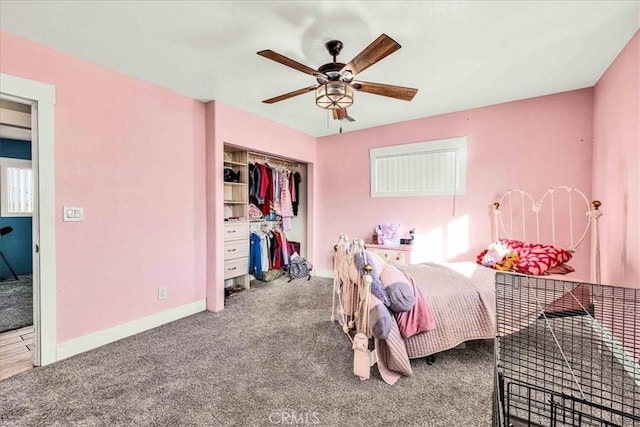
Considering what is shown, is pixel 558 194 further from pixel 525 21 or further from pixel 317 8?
pixel 317 8

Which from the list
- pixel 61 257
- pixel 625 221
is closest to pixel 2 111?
pixel 61 257

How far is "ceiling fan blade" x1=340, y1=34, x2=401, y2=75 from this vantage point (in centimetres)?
168

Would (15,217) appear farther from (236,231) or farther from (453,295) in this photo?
(453,295)

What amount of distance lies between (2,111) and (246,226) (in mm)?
3015

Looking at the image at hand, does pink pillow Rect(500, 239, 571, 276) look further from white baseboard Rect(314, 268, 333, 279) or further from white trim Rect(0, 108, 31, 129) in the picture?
white trim Rect(0, 108, 31, 129)

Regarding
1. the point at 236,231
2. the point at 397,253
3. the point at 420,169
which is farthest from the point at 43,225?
the point at 420,169

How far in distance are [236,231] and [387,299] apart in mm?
2670

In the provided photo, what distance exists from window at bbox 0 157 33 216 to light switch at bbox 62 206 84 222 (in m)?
3.63

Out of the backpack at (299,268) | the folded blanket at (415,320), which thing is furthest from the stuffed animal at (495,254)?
the backpack at (299,268)

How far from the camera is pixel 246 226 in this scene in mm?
4246

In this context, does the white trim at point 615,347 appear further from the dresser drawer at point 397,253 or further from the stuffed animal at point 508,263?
the dresser drawer at point 397,253

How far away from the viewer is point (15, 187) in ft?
16.2

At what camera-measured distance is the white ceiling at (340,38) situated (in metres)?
1.84

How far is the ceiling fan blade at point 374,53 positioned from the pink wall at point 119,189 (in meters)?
2.06
